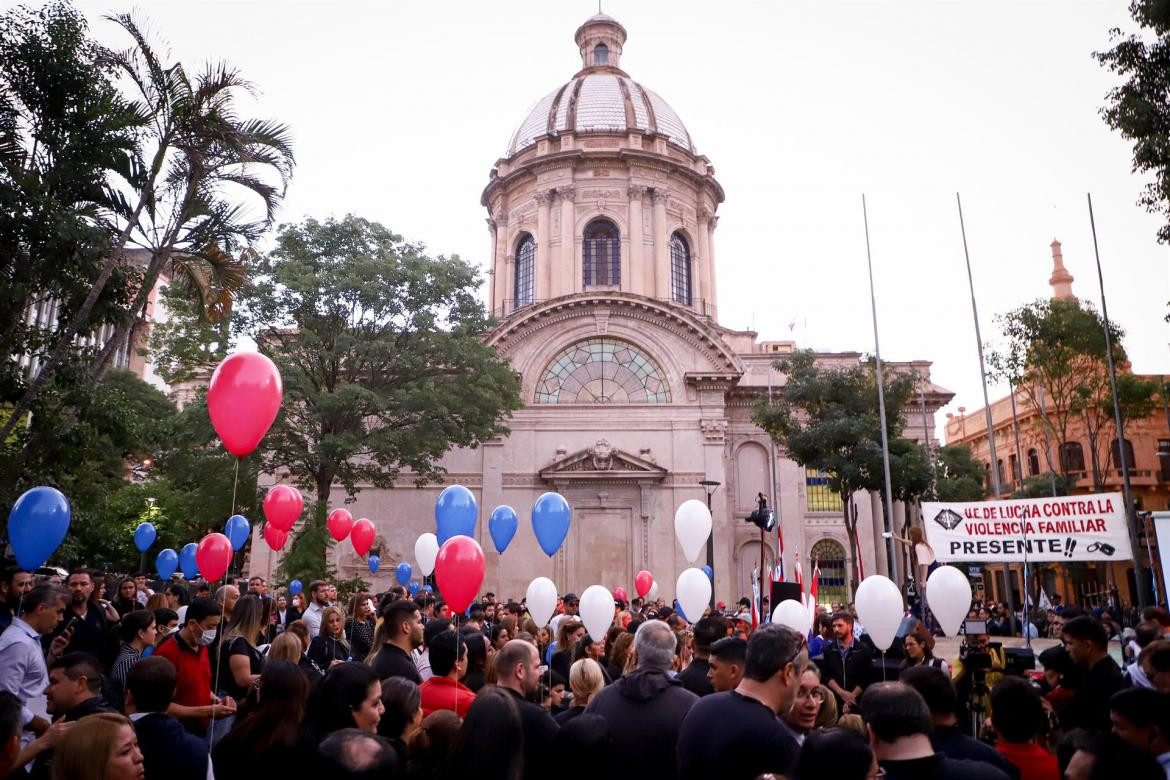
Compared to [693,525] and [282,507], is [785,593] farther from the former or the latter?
[282,507]

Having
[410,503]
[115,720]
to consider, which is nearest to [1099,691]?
[115,720]

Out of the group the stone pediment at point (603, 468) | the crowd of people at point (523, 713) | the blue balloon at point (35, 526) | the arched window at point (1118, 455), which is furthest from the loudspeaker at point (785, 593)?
the arched window at point (1118, 455)

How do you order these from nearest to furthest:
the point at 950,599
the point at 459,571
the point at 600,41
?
the point at 459,571
the point at 950,599
the point at 600,41

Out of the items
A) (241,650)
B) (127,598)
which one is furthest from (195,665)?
(127,598)

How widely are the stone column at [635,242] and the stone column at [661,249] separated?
75cm

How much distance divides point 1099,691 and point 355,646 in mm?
7686

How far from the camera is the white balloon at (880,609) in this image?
8461 millimetres

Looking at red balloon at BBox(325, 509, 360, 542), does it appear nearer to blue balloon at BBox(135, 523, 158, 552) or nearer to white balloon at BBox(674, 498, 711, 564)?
blue balloon at BBox(135, 523, 158, 552)

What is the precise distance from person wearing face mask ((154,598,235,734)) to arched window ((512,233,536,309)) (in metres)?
37.2

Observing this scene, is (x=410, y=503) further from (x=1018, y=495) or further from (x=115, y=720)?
(x=115, y=720)

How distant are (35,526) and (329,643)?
3.73m

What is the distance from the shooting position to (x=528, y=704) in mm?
4559

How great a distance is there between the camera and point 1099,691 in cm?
609

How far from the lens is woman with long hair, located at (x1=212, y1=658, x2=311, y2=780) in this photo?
3.85m
